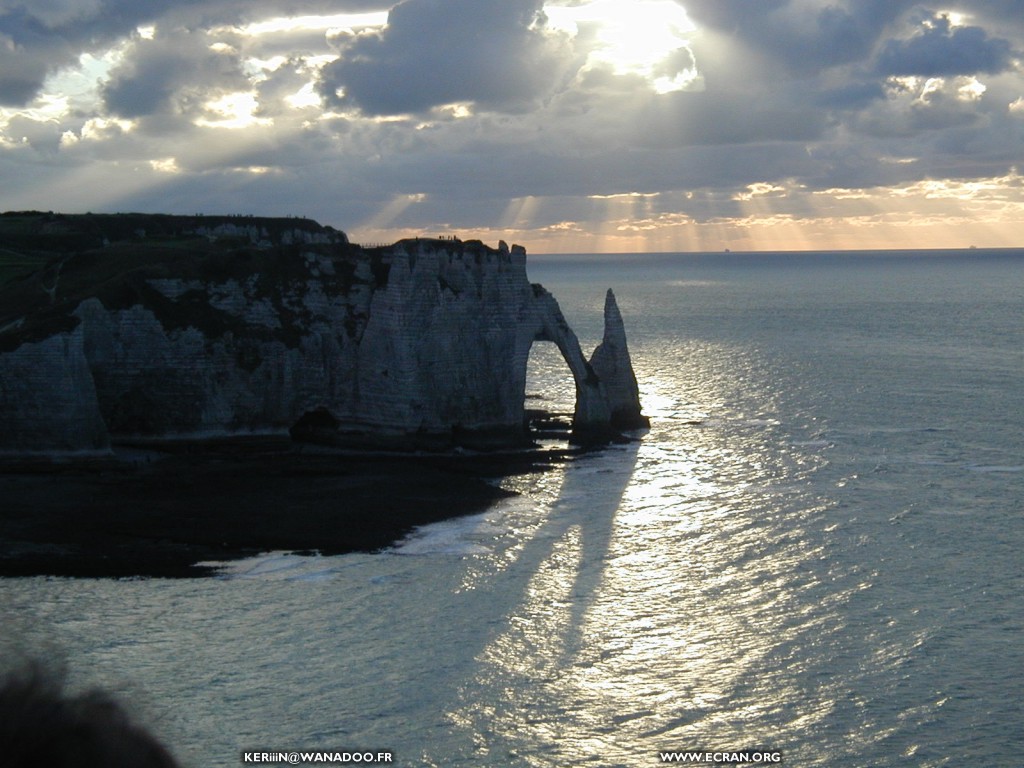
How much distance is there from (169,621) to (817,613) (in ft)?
67.6

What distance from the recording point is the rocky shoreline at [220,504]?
41.9m

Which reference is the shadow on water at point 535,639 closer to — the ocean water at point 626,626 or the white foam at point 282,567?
the ocean water at point 626,626

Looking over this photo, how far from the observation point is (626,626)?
3478 centimetres

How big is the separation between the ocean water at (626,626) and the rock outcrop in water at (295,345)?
9.26 metres

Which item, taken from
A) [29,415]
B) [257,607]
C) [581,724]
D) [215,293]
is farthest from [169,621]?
[215,293]

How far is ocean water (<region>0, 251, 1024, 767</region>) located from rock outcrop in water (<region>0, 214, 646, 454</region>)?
926 cm

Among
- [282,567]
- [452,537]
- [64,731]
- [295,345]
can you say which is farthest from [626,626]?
[295,345]

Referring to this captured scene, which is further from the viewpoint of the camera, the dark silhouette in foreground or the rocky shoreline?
the rocky shoreline

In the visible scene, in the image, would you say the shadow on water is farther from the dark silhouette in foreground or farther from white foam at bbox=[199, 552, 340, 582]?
the dark silhouette in foreground

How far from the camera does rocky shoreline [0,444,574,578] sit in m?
41.9

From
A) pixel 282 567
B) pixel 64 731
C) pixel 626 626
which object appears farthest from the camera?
pixel 282 567

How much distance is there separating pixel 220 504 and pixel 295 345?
1597cm

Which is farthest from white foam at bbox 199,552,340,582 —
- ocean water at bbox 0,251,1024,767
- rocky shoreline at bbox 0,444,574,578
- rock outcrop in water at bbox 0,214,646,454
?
rock outcrop in water at bbox 0,214,646,454

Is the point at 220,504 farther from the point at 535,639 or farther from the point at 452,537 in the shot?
the point at 535,639
